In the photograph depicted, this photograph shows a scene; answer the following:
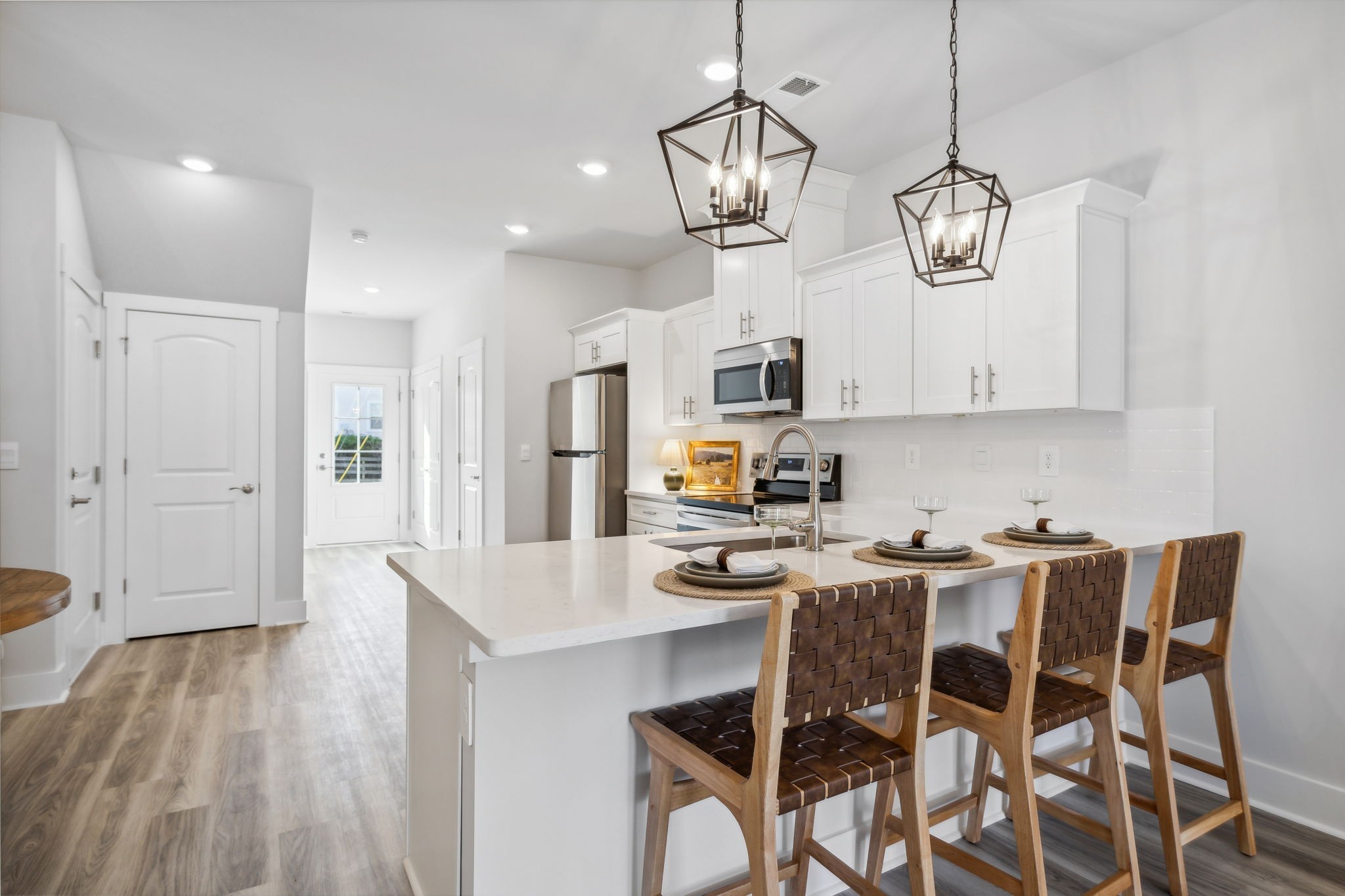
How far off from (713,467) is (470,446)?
2.47m

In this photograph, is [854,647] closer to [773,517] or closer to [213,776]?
[773,517]

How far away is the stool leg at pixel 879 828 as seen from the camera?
1.77m

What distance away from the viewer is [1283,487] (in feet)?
7.43

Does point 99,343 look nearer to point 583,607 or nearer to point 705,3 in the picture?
point 705,3

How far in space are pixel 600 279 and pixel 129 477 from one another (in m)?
3.40

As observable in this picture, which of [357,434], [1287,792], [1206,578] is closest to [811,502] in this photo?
[1206,578]

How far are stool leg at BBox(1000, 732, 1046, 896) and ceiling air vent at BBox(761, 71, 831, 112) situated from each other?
93.2 inches

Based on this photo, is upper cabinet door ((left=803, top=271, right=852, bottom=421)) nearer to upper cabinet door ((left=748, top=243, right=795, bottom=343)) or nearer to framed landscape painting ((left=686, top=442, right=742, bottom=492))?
upper cabinet door ((left=748, top=243, right=795, bottom=343))

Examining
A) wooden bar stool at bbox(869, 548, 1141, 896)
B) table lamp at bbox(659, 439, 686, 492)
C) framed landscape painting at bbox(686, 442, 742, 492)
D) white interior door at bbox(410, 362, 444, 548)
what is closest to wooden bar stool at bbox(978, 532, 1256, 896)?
wooden bar stool at bbox(869, 548, 1141, 896)

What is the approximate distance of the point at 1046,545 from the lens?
2.19 meters

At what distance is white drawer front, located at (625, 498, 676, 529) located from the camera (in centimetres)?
430

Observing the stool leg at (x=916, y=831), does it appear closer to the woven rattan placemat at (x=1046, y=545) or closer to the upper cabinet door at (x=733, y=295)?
the woven rattan placemat at (x=1046, y=545)

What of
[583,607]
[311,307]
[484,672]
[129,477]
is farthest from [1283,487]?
[311,307]

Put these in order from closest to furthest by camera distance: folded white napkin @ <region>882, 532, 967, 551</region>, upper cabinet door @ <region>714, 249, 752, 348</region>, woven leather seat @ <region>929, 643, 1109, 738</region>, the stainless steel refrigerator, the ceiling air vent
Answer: woven leather seat @ <region>929, 643, 1109, 738</region> < folded white napkin @ <region>882, 532, 967, 551</region> < the ceiling air vent < upper cabinet door @ <region>714, 249, 752, 348</region> < the stainless steel refrigerator
